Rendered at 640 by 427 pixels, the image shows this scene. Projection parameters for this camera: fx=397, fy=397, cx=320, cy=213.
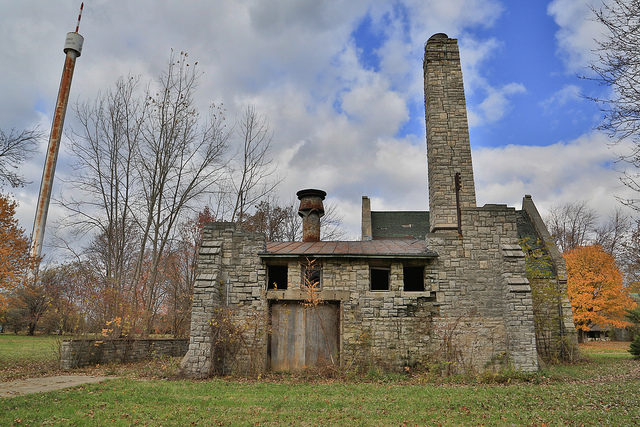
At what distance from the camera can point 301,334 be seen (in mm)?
11492

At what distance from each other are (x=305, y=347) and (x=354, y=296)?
204cm

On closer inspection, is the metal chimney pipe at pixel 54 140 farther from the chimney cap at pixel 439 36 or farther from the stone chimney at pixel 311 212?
the chimney cap at pixel 439 36

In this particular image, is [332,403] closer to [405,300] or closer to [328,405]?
[328,405]

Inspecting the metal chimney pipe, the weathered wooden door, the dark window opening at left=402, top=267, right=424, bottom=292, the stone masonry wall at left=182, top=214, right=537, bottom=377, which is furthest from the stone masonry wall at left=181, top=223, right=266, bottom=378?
the metal chimney pipe

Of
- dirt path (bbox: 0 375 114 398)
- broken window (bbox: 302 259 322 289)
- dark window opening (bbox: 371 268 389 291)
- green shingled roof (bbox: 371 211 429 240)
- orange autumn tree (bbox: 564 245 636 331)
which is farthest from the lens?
green shingled roof (bbox: 371 211 429 240)

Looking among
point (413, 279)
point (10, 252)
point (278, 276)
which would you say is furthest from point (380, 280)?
point (10, 252)

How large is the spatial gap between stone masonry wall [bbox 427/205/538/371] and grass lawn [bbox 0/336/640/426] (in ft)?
3.62

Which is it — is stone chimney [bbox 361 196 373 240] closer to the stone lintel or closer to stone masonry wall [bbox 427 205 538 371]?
stone masonry wall [bbox 427 205 538 371]

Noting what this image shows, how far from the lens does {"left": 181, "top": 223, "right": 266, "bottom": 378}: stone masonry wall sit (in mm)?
10680

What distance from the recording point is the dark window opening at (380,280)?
40.2 feet

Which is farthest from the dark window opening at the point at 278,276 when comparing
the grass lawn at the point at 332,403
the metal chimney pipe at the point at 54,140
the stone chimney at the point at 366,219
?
the metal chimney pipe at the point at 54,140

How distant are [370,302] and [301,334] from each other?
7.25ft

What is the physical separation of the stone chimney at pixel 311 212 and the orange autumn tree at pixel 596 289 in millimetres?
16563

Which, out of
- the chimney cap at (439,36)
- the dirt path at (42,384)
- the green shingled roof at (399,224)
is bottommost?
the dirt path at (42,384)
